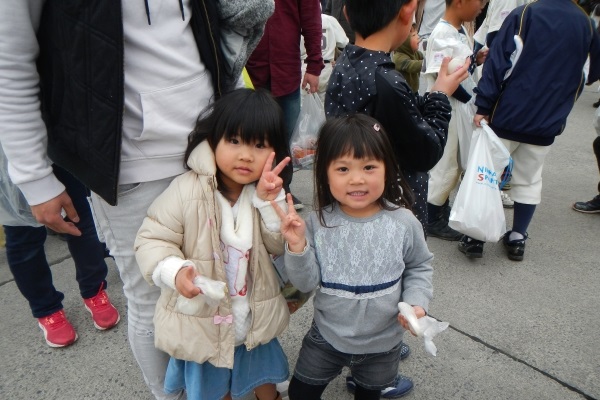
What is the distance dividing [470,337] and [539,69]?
165 centimetres

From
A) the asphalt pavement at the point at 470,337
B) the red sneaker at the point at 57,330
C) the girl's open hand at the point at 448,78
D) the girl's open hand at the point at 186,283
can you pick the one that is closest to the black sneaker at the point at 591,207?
the asphalt pavement at the point at 470,337

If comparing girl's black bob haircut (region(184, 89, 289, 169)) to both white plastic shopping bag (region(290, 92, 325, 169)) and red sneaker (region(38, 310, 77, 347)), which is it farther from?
white plastic shopping bag (region(290, 92, 325, 169))

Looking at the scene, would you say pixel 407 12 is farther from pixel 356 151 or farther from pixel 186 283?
pixel 186 283

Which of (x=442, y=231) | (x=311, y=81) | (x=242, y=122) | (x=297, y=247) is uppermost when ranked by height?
(x=242, y=122)

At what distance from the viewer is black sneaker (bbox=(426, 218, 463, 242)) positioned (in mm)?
3410

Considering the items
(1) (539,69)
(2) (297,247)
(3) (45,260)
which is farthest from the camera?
(1) (539,69)

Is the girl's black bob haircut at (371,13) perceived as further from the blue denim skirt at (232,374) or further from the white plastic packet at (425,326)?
the blue denim skirt at (232,374)

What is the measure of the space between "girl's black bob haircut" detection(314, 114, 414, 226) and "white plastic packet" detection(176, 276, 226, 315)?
40 cm

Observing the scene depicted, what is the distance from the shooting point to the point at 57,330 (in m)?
2.31

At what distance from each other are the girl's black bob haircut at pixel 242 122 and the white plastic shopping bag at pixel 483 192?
5.65 feet

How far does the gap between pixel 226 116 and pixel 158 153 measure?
0.25 metres

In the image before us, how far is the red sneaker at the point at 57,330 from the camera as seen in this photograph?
2301 mm

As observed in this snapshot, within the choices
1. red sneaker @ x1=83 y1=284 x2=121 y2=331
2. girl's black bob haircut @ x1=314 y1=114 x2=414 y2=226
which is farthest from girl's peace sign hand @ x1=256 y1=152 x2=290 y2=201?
red sneaker @ x1=83 y1=284 x2=121 y2=331

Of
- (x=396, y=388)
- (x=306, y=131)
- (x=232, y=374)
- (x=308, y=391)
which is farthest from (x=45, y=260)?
(x=306, y=131)
